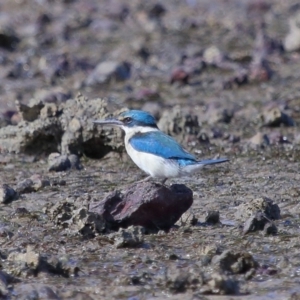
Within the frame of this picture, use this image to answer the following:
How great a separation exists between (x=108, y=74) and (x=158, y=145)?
5.09m

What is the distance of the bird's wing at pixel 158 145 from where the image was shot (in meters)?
6.51

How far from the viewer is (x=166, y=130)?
8859mm

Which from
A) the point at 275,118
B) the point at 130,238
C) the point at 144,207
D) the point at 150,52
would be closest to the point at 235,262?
the point at 130,238

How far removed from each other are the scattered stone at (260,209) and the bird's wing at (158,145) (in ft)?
1.75

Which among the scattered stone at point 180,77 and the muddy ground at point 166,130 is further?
the scattered stone at point 180,77

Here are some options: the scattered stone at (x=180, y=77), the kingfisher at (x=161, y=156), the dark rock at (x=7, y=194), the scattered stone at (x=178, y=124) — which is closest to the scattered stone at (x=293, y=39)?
the scattered stone at (x=180, y=77)

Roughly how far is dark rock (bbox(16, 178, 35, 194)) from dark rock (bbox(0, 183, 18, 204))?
0.16m

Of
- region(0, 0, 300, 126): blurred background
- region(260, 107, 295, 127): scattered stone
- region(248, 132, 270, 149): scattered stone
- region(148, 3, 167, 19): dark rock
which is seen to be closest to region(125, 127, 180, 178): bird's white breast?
region(248, 132, 270, 149): scattered stone

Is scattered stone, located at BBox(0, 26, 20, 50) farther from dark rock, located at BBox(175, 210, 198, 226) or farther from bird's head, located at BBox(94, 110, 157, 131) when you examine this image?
dark rock, located at BBox(175, 210, 198, 226)

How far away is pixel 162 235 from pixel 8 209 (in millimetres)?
1189

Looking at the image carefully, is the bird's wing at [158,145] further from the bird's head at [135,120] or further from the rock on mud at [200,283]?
the rock on mud at [200,283]

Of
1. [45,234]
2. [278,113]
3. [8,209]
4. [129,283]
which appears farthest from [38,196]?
[278,113]

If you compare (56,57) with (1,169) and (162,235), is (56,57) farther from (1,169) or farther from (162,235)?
(162,235)

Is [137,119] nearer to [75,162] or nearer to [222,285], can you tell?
[75,162]
